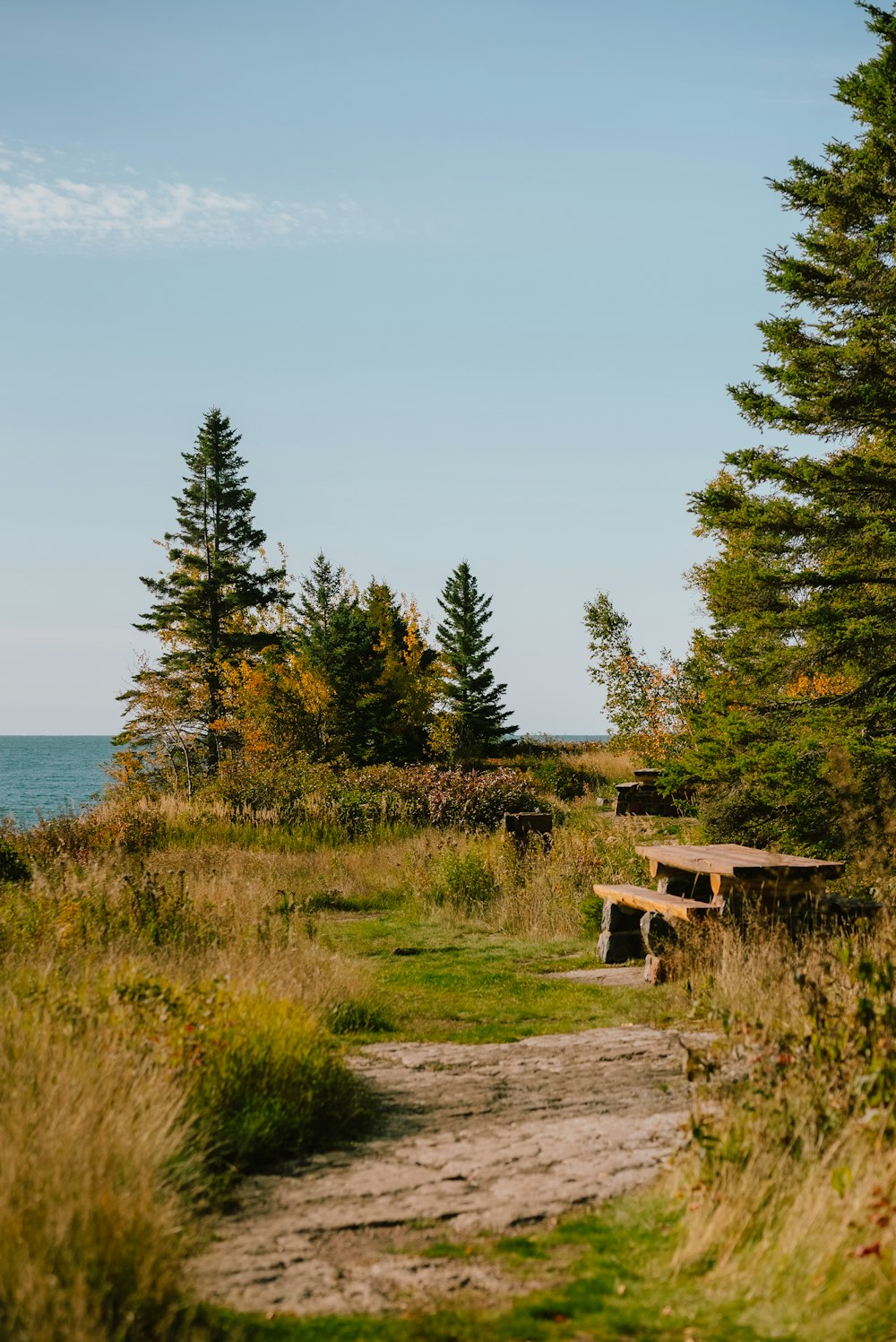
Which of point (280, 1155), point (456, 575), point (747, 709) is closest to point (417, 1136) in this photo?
point (280, 1155)

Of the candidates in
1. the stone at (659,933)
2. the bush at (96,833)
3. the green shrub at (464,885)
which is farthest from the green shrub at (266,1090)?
the bush at (96,833)

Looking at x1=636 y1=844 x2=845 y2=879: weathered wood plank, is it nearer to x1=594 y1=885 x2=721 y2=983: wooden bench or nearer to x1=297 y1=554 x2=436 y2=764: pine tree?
x1=594 y1=885 x2=721 y2=983: wooden bench

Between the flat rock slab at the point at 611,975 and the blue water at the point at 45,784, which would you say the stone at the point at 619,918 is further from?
the blue water at the point at 45,784

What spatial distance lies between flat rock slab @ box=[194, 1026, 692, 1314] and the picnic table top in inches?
80.7

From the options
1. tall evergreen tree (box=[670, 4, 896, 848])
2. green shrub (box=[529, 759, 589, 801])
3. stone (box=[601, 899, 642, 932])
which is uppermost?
tall evergreen tree (box=[670, 4, 896, 848])

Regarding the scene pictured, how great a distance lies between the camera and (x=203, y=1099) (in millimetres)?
4852

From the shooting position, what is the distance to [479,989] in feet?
29.1

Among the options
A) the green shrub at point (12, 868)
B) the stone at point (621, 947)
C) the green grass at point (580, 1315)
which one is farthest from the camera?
the green shrub at point (12, 868)

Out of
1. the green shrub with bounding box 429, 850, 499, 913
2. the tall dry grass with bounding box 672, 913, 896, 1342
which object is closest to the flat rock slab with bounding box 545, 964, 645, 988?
the green shrub with bounding box 429, 850, 499, 913

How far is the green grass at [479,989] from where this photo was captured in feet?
24.6

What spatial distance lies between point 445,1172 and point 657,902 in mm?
5034

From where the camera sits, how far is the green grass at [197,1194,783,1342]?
10.1ft

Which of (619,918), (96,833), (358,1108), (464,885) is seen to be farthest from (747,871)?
(96,833)

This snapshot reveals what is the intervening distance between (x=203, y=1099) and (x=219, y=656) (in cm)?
3613
